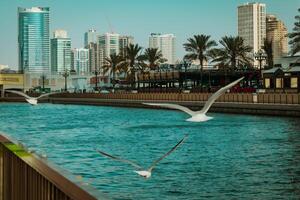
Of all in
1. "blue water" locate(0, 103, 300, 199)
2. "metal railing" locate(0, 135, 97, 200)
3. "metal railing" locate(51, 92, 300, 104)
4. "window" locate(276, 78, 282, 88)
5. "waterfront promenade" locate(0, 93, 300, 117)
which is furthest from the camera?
"window" locate(276, 78, 282, 88)

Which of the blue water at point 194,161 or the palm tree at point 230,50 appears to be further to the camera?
the palm tree at point 230,50

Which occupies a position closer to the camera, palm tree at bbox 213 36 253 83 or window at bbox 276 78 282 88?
window at bbox 276 78 282 88

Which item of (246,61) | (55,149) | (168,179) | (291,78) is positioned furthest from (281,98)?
(246,61)

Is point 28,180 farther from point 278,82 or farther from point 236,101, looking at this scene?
point 278,82

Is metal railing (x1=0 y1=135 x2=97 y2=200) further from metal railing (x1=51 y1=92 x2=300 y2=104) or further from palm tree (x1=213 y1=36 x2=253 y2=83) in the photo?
palm tree (x1=213 y1=36 x2=253 y2=83)

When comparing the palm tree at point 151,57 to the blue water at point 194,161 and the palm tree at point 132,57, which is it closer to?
the palm tree at point 132,57

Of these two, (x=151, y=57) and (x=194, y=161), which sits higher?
(x=151, y=57)

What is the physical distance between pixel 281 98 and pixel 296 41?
2460 centimetres

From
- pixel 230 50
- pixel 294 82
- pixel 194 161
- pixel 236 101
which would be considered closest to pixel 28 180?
pixel 194 161

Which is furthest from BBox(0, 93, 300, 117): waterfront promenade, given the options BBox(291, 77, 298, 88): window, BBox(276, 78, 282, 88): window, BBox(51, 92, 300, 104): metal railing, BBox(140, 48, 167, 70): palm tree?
BBox(140, 48, 167, 70): palm tree

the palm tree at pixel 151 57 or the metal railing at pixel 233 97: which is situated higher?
the palm tree at pixel 151 57

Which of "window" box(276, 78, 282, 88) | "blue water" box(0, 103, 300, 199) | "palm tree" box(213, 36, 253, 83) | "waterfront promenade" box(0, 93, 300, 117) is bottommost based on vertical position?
"blue water" box(0, 103, 300, 199)

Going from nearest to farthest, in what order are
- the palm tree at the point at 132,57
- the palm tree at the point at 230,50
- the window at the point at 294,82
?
the window at the point at 294,82, the palm tree at the point at 230,50, the palm tree at the point at 132,57

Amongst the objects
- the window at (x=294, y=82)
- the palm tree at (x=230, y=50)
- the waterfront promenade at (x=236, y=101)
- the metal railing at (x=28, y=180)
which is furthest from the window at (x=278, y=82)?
the metal railing at (x=28, y=180)
